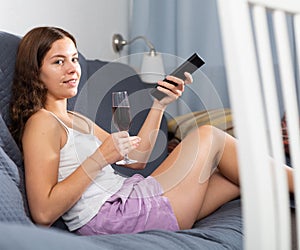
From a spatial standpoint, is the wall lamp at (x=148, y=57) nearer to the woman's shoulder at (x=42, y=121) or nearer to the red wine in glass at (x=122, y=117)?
the woman's shoulder at (x=42, y=121)

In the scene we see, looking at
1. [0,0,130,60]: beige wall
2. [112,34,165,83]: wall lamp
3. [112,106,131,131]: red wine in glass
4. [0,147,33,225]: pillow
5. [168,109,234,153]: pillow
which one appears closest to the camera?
[0,147,33,225]: pillow

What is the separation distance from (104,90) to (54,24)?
38.4 inches

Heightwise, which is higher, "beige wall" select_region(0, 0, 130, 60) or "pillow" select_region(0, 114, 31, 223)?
"beige wall" select_region(0, 0, 130, 60)

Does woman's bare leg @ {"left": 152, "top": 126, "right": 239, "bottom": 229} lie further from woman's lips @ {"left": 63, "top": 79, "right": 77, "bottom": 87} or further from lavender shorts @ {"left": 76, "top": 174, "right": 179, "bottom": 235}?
woman's lips @ {"left": 63, "top": 79, "right": 77, "bottom": 87}

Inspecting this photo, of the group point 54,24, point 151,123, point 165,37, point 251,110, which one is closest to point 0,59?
point 151,123

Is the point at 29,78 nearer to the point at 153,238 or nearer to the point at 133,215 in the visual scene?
the point at 133,215

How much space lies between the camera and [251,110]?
0.87 meters

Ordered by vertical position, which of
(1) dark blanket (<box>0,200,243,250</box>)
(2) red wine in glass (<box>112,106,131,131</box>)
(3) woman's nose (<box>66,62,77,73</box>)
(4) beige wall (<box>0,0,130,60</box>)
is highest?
(4) beige wall (<box>0,0,130,60</box>)

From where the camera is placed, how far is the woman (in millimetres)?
1600

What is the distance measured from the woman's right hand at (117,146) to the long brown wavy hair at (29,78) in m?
0.30

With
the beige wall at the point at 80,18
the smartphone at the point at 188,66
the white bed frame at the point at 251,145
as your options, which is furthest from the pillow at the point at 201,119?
the beige wall at the point at 80,18

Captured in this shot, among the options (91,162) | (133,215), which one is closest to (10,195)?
(91,162)

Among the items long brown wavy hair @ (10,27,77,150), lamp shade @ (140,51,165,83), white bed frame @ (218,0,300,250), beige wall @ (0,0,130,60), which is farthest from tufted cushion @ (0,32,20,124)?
white bed frame @ (218,0,300,250)

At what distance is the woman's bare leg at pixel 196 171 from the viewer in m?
1.74
